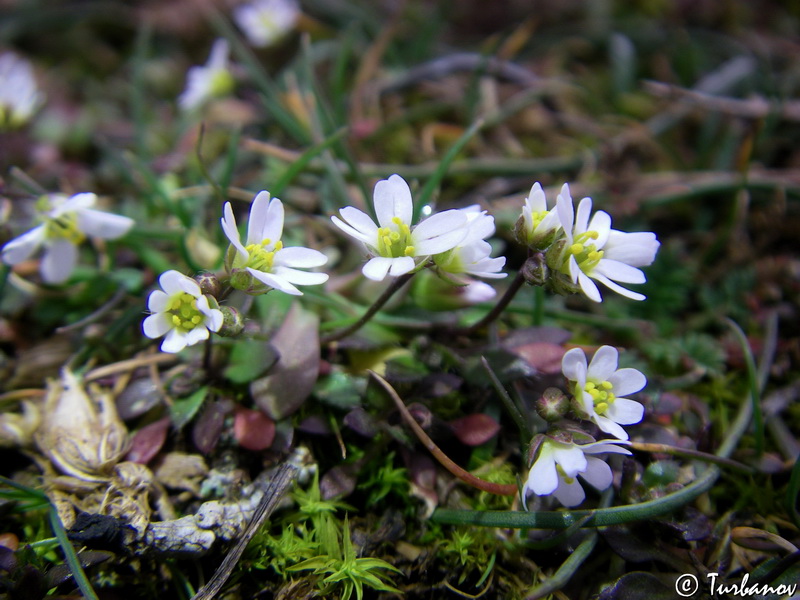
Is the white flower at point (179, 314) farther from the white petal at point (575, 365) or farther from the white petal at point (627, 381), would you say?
the white petal at point (627, 381)

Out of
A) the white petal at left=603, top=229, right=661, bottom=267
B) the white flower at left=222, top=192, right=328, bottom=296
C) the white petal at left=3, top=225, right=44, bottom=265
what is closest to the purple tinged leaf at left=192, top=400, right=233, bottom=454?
the white flower at left=222, top=192, right=328, bottom=296

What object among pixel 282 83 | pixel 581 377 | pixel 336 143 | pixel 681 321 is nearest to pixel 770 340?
pixel 681 321

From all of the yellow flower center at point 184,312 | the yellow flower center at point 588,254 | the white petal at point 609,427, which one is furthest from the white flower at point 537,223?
the yellow flower center at point 184,312

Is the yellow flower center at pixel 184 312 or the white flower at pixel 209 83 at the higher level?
the yellow flower center at pixel 184 312

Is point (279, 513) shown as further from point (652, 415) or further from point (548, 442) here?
point (652, 415)

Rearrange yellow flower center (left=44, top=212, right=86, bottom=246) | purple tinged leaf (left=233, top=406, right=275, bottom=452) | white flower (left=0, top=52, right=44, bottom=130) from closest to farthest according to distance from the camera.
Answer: purple tinged leaf (left=233, top=406, right=275, bottom=452) → yellow flower center (left=44, top=212, right=86, bottom=246) → white flower (left=0, top=52, right=44, bottom=130)

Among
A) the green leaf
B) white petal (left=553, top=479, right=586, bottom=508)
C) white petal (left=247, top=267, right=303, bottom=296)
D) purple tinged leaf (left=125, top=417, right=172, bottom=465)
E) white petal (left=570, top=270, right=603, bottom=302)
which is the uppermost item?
white petal (left=570, top=270, right=603, bottom=302)

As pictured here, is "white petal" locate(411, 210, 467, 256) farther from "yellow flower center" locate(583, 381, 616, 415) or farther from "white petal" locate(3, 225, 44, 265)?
"white petal" locate(3, 225, 44, 265)

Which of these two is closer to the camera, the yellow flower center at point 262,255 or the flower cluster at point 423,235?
the flower cluster at point 423,235
